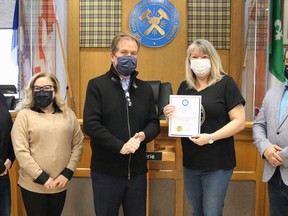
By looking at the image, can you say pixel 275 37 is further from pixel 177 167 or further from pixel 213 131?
pixel 213 131

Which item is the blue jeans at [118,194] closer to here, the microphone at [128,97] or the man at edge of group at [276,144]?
the microphone at [128,97]

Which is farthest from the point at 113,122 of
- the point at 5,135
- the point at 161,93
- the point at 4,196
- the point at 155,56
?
the point at 155,56

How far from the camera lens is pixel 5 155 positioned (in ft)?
6.67

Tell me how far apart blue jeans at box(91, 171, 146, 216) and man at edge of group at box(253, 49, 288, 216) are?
2.24 feet

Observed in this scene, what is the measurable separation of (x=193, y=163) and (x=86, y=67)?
2.78m

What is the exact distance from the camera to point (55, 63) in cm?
429

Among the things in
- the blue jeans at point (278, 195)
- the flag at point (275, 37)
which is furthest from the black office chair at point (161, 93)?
the blue jeans at point (278, 195)

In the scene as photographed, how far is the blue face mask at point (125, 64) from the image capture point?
1.82 metres

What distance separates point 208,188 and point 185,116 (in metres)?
0.41

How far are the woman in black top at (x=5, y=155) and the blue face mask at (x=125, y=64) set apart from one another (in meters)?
0.75

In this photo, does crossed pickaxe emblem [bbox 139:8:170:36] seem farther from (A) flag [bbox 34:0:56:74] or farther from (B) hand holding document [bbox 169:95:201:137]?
(B) hand holding document [bbox 169:95:201:137]

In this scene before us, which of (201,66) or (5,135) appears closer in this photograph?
(201,66)

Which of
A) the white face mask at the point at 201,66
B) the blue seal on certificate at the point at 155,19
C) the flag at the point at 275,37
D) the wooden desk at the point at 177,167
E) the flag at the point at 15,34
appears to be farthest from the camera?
the blue seal on certificate at the point at 155,19

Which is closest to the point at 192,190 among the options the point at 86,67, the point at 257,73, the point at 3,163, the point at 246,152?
the point at 246,152
